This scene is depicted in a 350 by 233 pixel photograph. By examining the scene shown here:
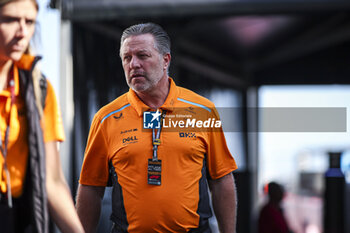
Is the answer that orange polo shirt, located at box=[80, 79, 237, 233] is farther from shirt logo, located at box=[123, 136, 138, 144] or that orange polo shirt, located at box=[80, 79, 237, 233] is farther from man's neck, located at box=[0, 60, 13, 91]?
man's neck, located at box=[0, 60, 13, 91]

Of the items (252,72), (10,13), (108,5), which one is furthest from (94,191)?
(252,72)

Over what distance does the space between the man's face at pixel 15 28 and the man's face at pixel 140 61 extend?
0.55 m

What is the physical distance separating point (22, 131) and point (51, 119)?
11cm

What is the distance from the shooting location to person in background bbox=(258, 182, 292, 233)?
4500 millimetres

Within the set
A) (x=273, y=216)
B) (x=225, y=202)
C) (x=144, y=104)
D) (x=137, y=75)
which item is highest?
(x=137, y=75)

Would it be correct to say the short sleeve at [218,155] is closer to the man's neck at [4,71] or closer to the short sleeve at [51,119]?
the short sleeve at [51,119]

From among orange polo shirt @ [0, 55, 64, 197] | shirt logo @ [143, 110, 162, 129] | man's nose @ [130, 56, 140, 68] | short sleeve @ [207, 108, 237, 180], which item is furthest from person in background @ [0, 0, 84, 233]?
short sleeve @ [207, 108, 237, 180]

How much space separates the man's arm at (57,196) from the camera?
160 centimetres

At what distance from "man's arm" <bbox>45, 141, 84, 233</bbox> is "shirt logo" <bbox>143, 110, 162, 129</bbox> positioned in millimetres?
593

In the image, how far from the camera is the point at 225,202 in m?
2.32

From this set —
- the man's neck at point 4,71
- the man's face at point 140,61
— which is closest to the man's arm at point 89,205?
the man's face at point 140,61

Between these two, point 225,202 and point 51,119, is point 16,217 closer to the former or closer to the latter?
point 51,119

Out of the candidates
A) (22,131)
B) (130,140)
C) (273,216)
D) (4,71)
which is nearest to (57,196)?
(22,131)

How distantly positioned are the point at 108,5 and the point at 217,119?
2.40 meters
